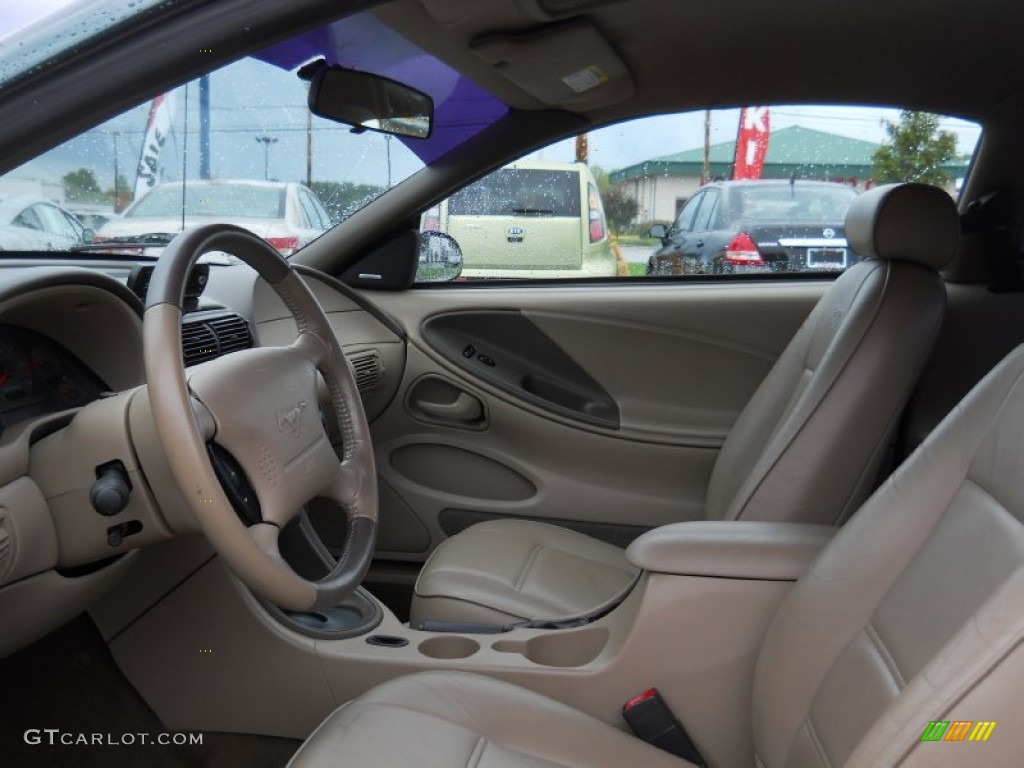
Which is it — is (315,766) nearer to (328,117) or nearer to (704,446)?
(328,117)

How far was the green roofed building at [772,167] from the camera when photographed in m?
2.54

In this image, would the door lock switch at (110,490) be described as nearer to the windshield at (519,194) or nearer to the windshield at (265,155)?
the windshield at (265,155)

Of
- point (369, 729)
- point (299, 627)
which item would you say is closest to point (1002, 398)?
point (369, 729)

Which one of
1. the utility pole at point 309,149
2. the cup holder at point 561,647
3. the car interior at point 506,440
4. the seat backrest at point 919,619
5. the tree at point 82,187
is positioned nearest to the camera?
the seat backrest at point 919,619

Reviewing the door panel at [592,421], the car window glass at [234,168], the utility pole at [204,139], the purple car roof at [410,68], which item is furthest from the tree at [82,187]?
the door panel at [592,421]

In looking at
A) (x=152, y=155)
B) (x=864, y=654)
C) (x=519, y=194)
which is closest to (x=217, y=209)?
(x=152, y=155)

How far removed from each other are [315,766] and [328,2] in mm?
870

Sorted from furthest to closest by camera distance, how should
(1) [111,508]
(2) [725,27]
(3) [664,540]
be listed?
(2) [725,27], (3) [664,540], (1) [111,508]

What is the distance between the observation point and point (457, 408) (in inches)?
109

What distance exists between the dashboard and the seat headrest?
56.0 inches

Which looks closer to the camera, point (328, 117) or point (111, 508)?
point (111, 508)

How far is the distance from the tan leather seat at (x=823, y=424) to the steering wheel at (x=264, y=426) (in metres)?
0.42

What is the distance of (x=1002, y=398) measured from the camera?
1.21 m

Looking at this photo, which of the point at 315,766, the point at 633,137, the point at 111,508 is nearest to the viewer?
the point at 315,766
